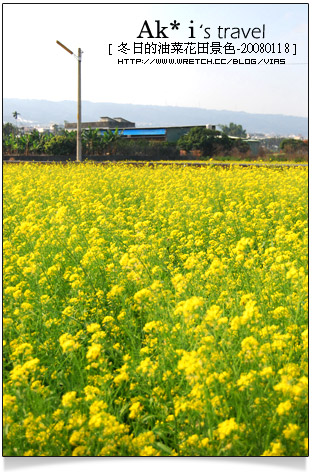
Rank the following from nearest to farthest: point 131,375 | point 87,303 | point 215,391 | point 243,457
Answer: point 243,457 → point 215,391 → point 131,375 → point 87,303

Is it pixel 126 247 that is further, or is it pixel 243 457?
pixel 126 247

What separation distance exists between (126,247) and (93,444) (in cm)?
235

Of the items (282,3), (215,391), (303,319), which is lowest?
(215,391)

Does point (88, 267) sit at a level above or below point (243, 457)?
above

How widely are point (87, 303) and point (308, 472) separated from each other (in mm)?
1722

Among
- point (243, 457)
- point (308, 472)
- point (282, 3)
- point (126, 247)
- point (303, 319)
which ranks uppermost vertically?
point (282, 3)

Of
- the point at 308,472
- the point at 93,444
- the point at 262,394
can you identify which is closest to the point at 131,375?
the point at 93,444

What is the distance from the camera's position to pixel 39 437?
75.1 inches

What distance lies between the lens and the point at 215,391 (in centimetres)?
196

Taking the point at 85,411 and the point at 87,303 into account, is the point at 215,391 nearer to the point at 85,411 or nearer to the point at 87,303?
the point at 85,411

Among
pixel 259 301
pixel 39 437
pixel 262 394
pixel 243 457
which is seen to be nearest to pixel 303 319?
pixel 259 301

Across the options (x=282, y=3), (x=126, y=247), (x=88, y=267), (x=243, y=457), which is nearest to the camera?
(x=243, y=457)

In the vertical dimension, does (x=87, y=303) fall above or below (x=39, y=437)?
above

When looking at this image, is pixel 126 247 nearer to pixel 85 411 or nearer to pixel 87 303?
pixel 87 303
